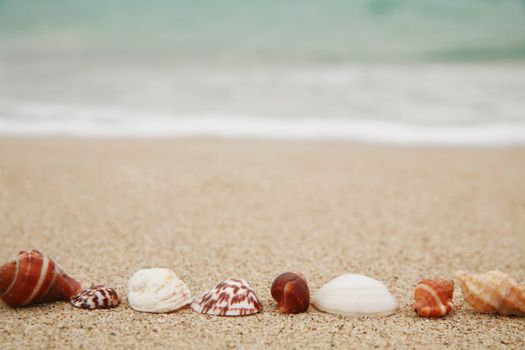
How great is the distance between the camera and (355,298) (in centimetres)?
192

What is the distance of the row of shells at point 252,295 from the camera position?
187 cm

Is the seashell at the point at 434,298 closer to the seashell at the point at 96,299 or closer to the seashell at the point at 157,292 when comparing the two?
the seashell at the point at 157,292

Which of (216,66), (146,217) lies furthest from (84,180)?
(216,66)

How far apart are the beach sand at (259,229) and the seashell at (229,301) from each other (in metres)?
0.04

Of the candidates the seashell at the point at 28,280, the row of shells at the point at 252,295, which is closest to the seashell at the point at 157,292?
the row of shells at the point at 252,295

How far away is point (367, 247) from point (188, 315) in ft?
4.30

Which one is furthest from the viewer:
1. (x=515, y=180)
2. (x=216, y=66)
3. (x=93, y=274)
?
(x=216, y=66)

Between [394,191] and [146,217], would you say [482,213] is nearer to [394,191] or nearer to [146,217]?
[394,191]

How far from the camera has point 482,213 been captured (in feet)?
11.6

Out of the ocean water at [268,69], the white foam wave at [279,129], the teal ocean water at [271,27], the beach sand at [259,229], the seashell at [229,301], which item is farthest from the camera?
the teal ocean water at [271,27]

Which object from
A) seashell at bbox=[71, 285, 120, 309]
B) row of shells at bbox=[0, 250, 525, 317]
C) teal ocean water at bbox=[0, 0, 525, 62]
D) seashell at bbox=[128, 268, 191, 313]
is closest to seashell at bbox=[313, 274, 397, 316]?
row of shells at bbox=[0, 250, 525, 317]

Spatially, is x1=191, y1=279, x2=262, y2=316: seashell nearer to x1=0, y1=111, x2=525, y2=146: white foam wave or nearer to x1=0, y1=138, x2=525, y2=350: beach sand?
x1=0, y1=138, x2=525, y2=350: beach sand

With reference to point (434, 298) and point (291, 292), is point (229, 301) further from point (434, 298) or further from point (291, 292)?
point (434, 298)

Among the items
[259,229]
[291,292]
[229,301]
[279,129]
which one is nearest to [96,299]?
[229,301]
